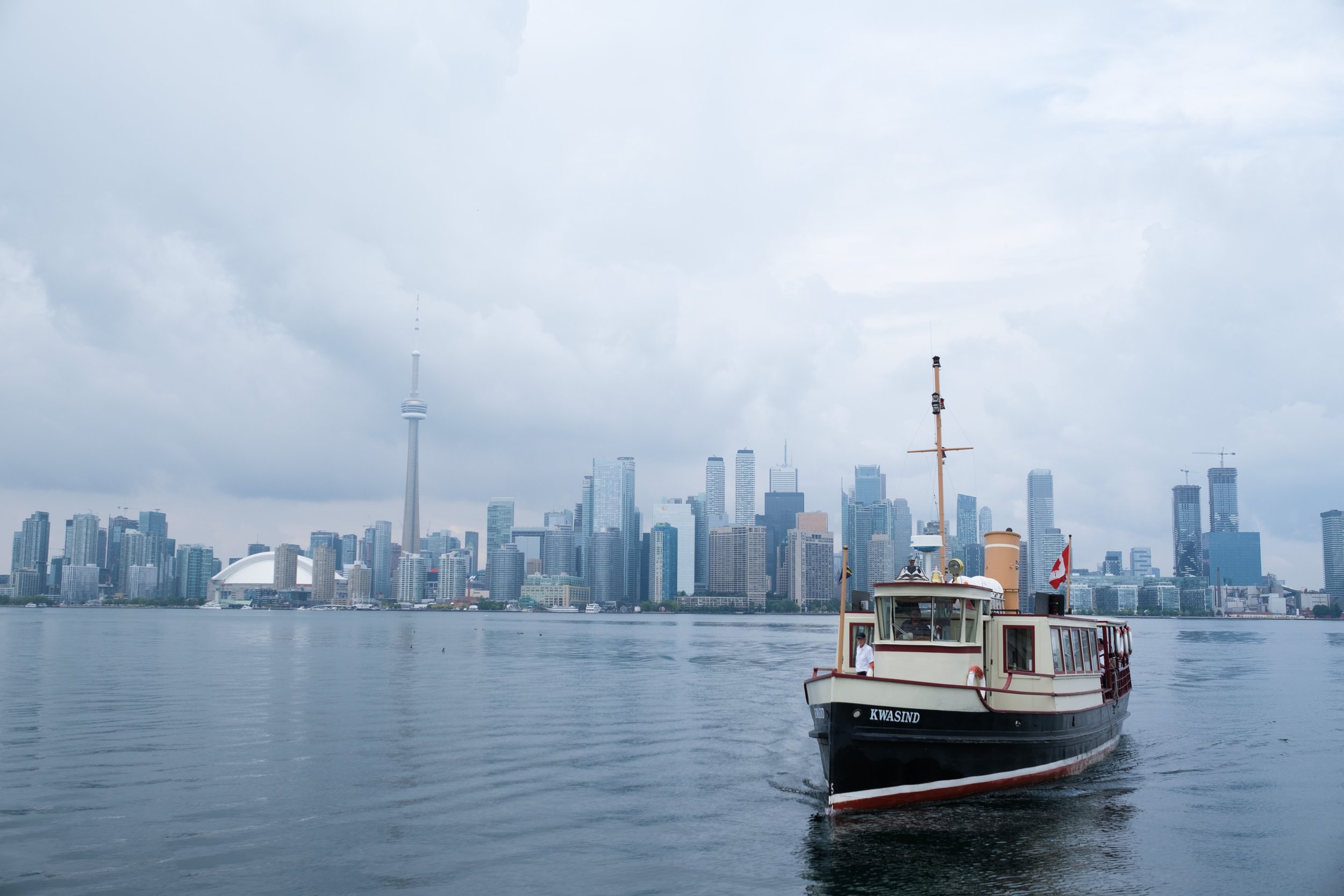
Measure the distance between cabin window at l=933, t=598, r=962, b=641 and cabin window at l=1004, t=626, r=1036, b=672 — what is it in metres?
3.57

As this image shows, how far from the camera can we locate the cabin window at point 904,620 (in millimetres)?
32688

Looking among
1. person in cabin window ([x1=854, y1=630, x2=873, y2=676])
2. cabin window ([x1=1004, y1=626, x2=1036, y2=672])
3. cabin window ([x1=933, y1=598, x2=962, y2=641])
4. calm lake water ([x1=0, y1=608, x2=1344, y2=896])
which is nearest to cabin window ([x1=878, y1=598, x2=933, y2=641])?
cabin window ([x1=933, y1=598, x2=962, y2=641])

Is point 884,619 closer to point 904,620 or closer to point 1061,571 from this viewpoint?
point 904,620

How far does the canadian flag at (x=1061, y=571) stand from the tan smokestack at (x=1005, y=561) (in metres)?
1.40

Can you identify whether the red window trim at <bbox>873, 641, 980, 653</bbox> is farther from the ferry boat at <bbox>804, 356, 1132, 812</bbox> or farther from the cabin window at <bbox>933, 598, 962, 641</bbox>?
the cabin window at <bbox>933, 598, 962, 641</bbox>

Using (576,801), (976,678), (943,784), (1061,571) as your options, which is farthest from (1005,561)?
(576,801)

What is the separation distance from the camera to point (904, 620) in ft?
108

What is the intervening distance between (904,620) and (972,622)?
7.19 feet

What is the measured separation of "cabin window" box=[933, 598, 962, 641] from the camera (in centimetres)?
3256

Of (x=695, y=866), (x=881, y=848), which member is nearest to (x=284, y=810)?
(x=695, y=866)

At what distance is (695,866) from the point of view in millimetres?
25938

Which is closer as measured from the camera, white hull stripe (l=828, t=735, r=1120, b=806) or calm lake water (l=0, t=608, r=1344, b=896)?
calm lake water (l=0, t=608, r=1344, b=896)

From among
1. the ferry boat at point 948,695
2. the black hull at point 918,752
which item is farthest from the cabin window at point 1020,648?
the black hull at point 918,752

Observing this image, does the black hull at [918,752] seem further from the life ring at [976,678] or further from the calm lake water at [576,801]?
the life ring at [976,678]
